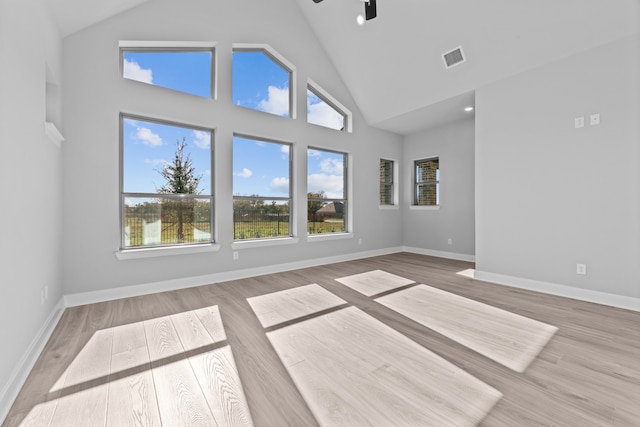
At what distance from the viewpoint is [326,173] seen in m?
5.21

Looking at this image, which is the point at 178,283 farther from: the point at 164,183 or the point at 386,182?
the point at 386,182

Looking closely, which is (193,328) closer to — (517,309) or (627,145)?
(517,309)

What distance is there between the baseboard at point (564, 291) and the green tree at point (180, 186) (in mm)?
4251

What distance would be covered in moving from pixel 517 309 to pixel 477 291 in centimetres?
61

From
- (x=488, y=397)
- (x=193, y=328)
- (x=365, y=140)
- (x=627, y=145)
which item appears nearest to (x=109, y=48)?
(x=193, y=328)

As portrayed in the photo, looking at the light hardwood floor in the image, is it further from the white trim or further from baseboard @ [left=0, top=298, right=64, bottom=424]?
the white trim

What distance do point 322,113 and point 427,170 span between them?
2.76 meters

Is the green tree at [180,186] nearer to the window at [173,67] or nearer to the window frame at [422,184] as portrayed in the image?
the window at [173,67]

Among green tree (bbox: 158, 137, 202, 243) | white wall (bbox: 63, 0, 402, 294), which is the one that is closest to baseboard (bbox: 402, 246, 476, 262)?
white wall (bbox: 63, 0, 402, 294)

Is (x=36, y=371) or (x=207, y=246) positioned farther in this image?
(x=207, y=246)

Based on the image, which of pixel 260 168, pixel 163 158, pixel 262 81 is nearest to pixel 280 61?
pixel 262 81

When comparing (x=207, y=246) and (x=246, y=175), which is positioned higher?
(x=246, y=175)

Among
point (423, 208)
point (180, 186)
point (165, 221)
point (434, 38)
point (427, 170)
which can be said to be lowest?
point (165, 221)

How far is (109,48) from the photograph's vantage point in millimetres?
3066
